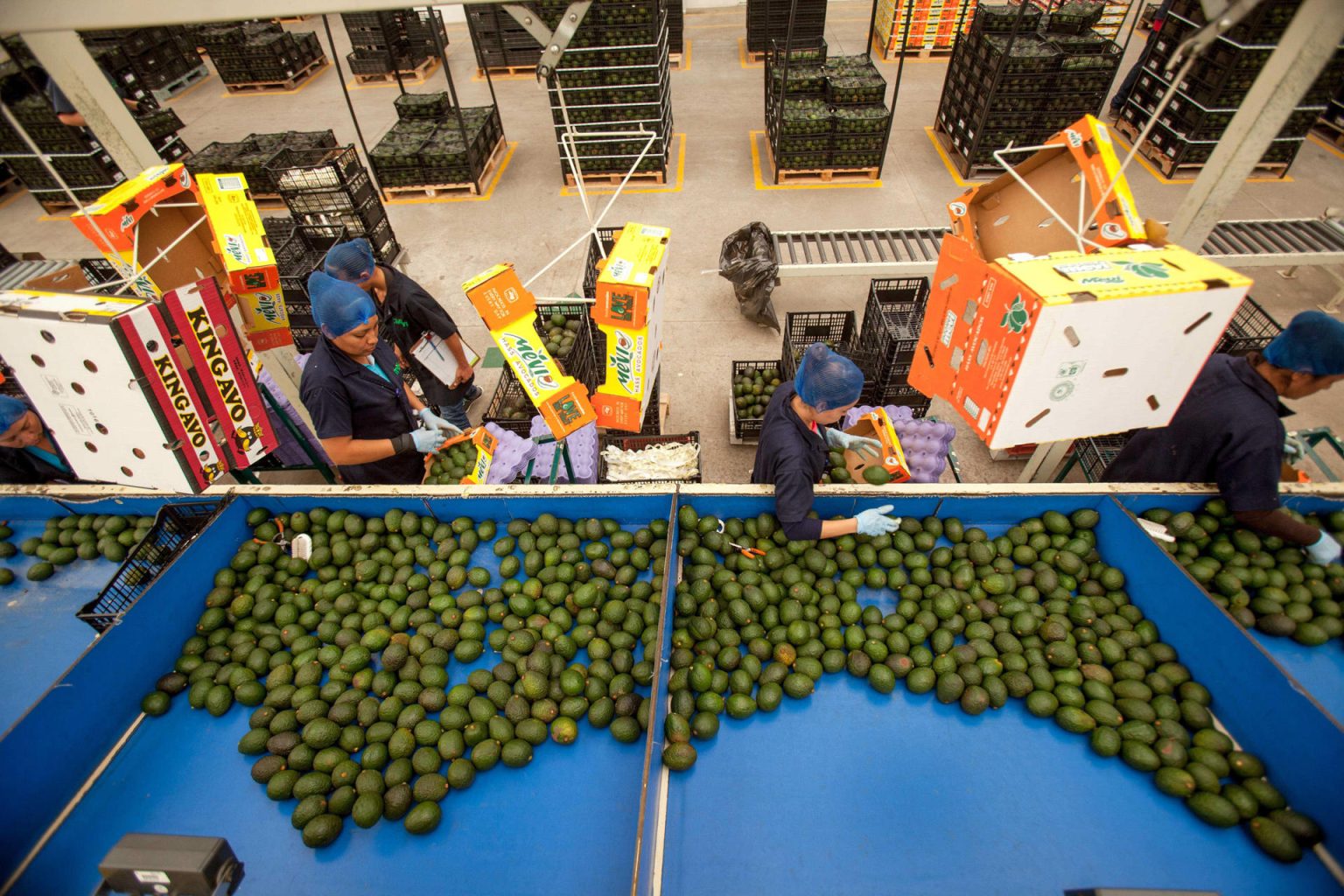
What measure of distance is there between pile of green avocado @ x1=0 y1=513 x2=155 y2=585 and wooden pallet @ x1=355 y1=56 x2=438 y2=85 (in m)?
15.4

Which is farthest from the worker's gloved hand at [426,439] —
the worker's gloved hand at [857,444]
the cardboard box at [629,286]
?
the worker's gloved hand at [857,444]

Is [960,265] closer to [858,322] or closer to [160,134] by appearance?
[858,322]

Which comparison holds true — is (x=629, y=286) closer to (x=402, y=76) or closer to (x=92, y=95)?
(x=92, y=95)

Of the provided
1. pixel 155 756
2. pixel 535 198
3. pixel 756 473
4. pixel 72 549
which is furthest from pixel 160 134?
pixel 756 473

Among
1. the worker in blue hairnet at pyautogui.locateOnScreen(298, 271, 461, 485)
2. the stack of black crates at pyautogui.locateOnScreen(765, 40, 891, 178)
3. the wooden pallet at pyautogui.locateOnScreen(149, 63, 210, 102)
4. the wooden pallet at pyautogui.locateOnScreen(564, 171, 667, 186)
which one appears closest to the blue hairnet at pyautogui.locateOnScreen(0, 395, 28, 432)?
the worker in blue hairnet at pyautogui.locateOnScreen(298, 271, 461, 485)

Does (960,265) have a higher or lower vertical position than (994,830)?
higher

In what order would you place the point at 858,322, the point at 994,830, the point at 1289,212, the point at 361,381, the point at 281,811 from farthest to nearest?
the point at 1289,212, the point at 858,322, the point at 361,381, the point at 281,811, the point at 994,830

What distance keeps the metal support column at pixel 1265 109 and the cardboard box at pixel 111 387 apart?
5658 mm

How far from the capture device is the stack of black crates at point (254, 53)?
1491 centimetres

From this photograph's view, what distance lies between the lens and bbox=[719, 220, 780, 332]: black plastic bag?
695cm

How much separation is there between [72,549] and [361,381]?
196 cm

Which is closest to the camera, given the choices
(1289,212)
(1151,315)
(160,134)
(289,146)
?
(1151,315)

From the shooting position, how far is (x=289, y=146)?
1017 centimetres

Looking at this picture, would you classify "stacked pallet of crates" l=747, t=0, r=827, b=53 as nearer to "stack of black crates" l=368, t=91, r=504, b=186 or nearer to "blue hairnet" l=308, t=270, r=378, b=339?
"stack of black crates" l=368, t=91, r=504, b=186
